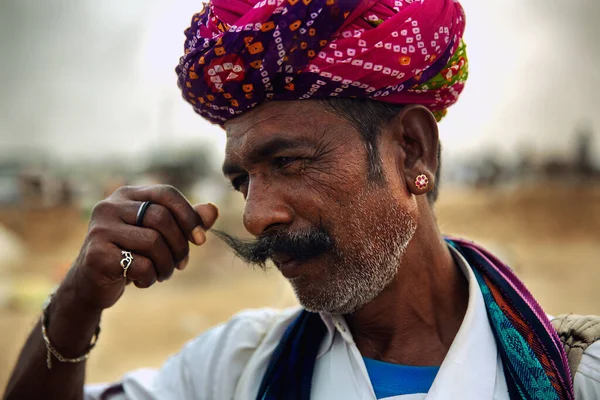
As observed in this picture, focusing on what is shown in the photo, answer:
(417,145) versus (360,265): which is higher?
(417,145)

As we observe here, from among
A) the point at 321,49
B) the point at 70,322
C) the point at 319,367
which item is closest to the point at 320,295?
the point at 319,367

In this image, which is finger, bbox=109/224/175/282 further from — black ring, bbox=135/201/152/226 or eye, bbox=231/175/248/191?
eye, bbox=231/175/248/191

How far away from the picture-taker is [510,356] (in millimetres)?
1956

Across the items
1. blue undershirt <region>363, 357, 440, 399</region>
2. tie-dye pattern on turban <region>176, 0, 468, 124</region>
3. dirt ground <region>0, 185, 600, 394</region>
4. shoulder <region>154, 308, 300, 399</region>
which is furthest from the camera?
dirt ground <region>0, 185, 600, 394</region>

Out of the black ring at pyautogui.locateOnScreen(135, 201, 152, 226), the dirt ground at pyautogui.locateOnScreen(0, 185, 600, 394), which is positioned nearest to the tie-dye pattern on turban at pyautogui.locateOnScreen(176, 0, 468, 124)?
the black ring at pyautogui.locateOnScreen(135, 201, 152, 226)

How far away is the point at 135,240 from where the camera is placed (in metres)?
2.10

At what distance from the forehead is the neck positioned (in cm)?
61

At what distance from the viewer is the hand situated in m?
2.11

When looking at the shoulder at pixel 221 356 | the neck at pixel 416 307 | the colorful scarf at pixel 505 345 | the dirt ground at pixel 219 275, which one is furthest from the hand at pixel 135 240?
the dirt ground at pixel 219 275

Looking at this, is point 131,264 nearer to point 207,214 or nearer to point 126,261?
point 126,261

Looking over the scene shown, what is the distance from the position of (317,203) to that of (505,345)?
0.84m

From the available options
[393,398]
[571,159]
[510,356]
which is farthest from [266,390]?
[571,159]

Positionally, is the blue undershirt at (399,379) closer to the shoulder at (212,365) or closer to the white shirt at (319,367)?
the white shirt at (319,367)

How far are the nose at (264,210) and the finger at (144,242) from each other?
0.34 m
